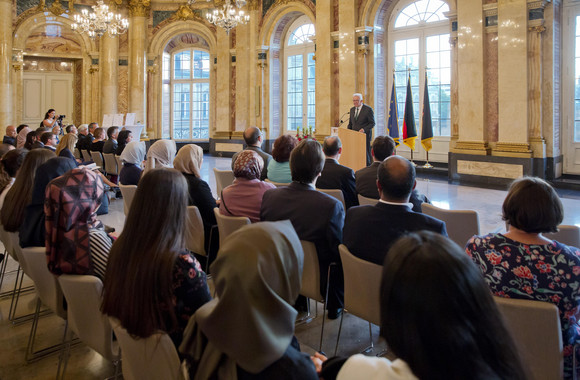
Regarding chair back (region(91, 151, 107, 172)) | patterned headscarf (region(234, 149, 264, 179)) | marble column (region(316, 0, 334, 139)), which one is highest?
marble column (region(316, 0, 334, 139))

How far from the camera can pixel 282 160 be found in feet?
15.1

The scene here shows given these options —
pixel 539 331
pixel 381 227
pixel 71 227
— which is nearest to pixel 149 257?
pixel 71 227

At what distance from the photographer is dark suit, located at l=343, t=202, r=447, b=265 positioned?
2.37 metres

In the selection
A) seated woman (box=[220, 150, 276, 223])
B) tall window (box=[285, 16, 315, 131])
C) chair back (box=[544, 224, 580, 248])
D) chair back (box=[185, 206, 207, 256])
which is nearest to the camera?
chair back (box=[544, 224, 580, 248])

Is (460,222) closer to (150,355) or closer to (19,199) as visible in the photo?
(150,355)

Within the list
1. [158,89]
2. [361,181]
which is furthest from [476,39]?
[158,89]

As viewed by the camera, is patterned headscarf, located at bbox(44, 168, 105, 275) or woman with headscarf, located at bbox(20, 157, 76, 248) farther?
woman with headscarf, located at bbox(20, 157, 76, 248)

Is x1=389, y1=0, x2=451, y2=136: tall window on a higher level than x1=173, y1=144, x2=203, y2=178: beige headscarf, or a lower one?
higher

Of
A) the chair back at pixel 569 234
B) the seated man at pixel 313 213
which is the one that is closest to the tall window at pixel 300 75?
the seated man at pixel 313 213

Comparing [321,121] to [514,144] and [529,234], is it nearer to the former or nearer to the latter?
[514,144]

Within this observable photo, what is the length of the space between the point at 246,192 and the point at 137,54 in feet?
43.4

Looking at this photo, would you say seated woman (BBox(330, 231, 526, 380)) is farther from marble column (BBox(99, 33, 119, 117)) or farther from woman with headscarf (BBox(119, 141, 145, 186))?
marble column (BBox(99, 33, 119, 117))

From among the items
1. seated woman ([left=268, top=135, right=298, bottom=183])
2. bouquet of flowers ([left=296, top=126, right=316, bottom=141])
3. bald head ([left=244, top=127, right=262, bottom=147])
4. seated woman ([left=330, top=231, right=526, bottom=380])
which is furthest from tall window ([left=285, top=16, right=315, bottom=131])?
seated woman ([left=330, top=231, right=526, bottom=380])

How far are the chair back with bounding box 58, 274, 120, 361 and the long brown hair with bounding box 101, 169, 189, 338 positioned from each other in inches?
11.4
